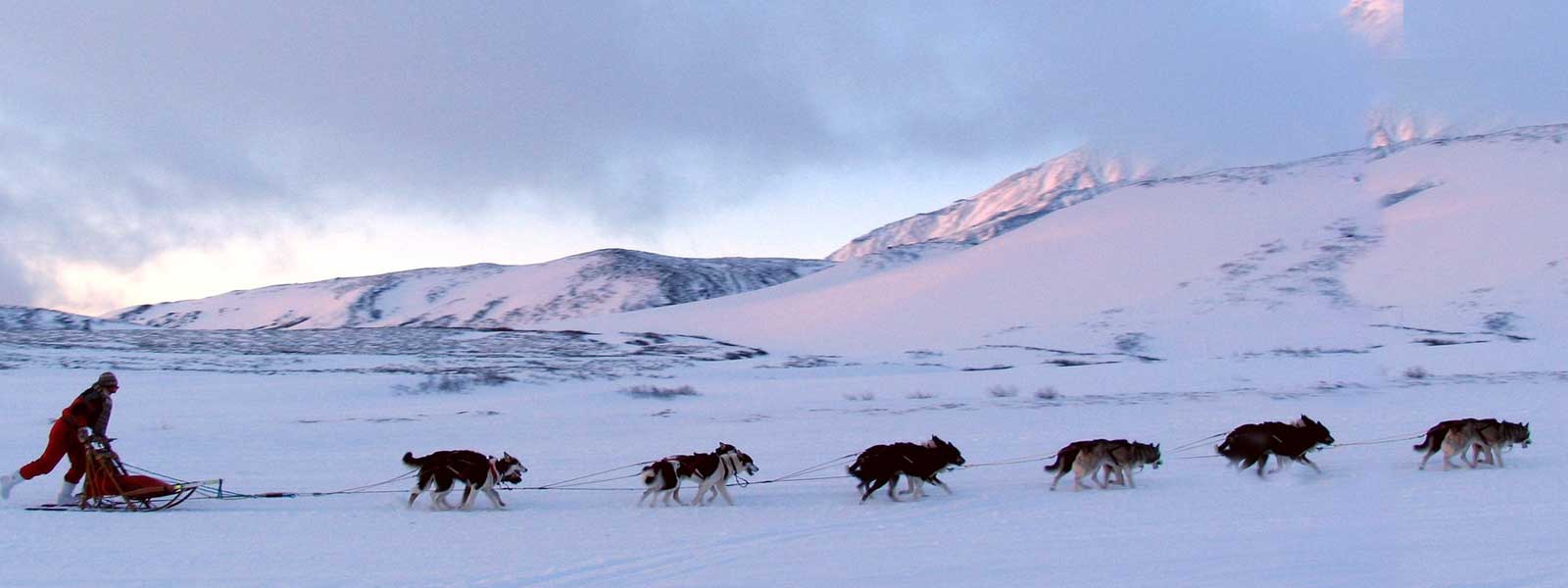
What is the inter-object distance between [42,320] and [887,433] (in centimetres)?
8071

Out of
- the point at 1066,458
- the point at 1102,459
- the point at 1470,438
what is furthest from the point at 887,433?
the point at 1470,438

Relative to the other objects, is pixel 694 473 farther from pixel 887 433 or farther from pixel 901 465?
pixel 887 433

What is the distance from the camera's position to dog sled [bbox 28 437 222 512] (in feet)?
30.7

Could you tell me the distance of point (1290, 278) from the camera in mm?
52250

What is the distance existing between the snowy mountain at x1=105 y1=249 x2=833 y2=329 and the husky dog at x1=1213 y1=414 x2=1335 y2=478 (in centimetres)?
7706

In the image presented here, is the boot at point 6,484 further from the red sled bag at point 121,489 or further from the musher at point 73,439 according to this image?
the red sled bag at point 121,489

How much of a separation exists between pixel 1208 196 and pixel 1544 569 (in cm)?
7540

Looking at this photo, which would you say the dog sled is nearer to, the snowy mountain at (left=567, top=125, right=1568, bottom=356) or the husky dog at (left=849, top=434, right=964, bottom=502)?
the husky dog at (left=849, top=434, right=964, bottom=502)

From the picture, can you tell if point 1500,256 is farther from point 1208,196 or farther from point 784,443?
point 784,443

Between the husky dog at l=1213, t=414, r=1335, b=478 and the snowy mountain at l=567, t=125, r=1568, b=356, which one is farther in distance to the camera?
the snowy mountain at l=567, t=125, r=1568, b=356

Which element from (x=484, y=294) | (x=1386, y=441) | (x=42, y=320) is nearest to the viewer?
(x=1386, y=441)

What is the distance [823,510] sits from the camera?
938 centimetres

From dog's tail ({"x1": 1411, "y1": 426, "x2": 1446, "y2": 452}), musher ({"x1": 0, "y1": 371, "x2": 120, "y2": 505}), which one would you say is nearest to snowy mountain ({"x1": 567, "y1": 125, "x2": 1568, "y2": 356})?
dog's tail ({"x1": 1411, "y1": 426, "x2": 1446, "y2": 452})

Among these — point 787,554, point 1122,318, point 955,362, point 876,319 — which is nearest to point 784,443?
point 787,554
